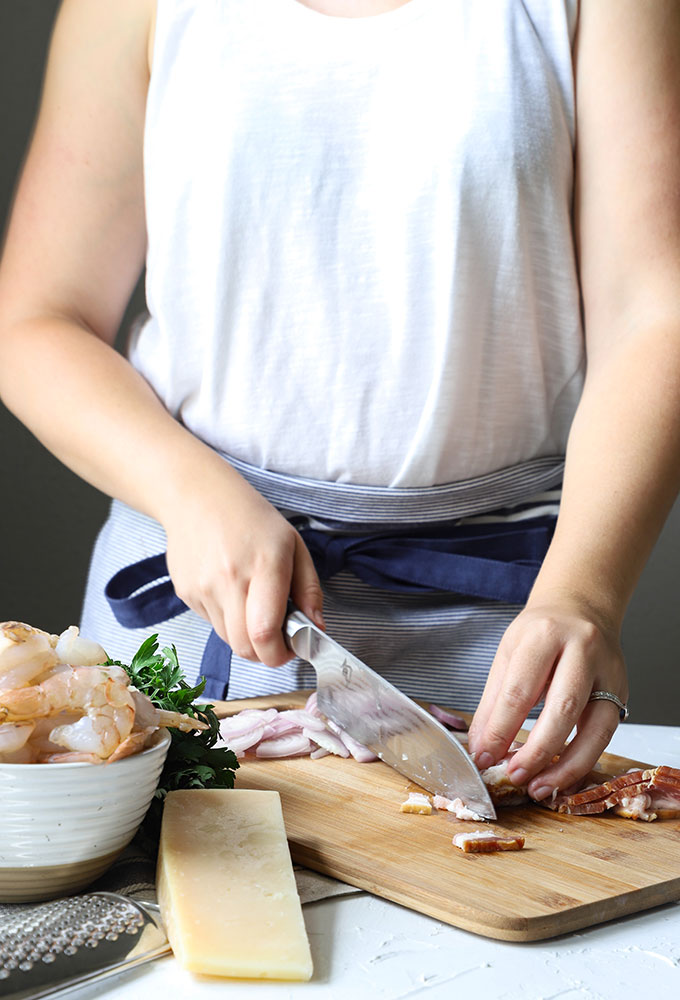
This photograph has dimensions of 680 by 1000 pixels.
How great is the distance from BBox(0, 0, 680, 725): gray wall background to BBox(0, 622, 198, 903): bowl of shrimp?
9.07ft

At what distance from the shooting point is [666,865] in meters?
0.89

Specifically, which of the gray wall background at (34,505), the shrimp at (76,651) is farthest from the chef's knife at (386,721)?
the gray wall background at (34,505)

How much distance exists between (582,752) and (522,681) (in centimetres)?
10

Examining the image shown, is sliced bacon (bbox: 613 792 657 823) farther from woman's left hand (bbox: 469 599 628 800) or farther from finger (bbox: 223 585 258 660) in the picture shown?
finger (bbox: 223 585 258 660)

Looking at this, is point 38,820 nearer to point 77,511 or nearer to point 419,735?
point 419,735

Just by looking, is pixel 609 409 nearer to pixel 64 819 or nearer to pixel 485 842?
pixel 485 842

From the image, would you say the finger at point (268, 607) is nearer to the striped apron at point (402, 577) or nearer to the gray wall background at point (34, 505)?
the striped apron at point (402, 577)

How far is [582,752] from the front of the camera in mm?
1032

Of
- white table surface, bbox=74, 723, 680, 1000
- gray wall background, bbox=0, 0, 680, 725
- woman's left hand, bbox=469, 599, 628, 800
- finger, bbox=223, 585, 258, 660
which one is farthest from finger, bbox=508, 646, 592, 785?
gray wall background, bbox=0, 0, 680, 725

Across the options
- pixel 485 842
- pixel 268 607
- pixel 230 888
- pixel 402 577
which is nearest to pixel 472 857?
pixel 485 842

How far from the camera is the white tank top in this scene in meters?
1.31

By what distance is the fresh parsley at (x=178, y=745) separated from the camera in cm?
90

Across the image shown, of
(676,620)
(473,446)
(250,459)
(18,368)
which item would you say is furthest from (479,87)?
(676,620)

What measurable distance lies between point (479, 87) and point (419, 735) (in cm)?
78
